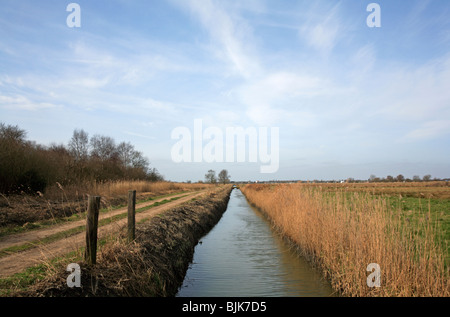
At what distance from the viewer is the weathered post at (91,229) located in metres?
4.85

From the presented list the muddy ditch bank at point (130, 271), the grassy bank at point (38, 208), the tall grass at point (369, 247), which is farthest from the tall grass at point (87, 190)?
the tall grass at point (369, 247)

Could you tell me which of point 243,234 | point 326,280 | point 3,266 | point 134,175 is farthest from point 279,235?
point 134,175

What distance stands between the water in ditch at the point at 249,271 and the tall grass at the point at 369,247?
57 cm

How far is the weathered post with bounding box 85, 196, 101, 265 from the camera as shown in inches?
191

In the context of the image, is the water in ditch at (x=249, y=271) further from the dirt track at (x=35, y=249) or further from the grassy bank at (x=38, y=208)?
the grassy bank at (x=38, y=208)

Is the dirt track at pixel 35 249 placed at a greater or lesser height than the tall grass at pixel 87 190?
lesser

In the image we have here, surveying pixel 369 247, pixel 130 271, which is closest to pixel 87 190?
pixel 130 271

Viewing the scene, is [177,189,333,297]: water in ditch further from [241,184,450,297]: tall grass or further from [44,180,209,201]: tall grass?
[44,180,209,201]: tall grass

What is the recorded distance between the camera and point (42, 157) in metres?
17.2

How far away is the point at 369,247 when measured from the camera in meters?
6.00

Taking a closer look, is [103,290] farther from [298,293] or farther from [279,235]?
[279,235]

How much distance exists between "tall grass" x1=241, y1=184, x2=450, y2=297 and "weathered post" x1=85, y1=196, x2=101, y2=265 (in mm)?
4837

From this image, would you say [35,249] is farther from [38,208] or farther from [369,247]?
[369,247]

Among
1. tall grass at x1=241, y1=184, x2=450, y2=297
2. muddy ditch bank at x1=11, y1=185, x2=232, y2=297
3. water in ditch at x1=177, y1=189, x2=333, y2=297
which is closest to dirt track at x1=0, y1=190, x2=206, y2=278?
muddy ditch bank at x1=11, y1=185, x2=232, y2=297
